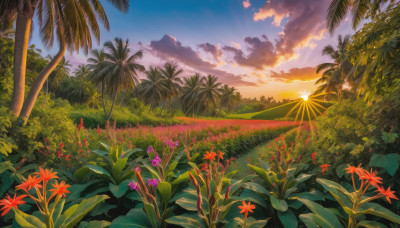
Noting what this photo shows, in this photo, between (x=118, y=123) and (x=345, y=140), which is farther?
(x=118, y=123)

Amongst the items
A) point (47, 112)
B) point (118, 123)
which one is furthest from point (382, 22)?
point (118, 123)

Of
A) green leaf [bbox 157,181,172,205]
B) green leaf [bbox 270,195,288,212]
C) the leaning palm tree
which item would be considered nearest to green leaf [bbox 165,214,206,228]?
green leaf [bbox 157,181,172,205]

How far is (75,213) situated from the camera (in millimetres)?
1483

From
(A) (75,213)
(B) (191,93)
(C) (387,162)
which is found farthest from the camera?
(B) (191,93)

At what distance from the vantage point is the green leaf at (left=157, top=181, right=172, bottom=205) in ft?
6.15

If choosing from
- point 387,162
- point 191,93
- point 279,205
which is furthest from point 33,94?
point 191,93

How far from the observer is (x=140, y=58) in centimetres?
2636

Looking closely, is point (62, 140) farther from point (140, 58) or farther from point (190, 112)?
point (190, 112)

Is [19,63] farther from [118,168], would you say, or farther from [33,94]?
[118,168]

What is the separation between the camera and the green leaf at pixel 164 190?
1.88m

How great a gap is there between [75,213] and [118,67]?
25505 millimetres

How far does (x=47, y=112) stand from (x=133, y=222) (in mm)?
3839

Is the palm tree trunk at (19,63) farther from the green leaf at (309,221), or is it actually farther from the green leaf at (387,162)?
the green leaf at (387,162)

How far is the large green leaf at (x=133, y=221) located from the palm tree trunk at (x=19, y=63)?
456 centimetres
